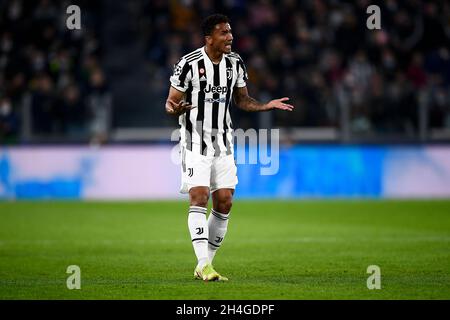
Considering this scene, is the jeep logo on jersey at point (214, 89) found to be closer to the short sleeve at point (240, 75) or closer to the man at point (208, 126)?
the man at point (208, 126)

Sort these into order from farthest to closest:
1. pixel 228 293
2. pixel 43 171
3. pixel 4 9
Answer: pixel 4 9, pixel 43 171, pixel 228 293

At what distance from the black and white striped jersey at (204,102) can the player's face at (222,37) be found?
0.20 metres

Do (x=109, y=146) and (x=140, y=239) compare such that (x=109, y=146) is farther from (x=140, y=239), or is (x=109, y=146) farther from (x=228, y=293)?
(x=228, y=293)

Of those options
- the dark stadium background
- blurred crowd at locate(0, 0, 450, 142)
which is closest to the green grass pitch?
the dark stadium background

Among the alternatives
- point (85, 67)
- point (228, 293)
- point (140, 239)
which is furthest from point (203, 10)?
point (228, 293)

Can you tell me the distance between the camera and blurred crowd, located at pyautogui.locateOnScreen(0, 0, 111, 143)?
19.7 meters

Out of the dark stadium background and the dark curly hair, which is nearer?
the dark curly hair

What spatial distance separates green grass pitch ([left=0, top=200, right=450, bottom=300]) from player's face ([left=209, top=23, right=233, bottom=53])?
2111 millimetres

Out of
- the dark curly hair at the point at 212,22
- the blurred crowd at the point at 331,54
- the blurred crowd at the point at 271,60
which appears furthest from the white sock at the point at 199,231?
the blurred crowd at the point at 331,54

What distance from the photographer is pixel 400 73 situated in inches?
856

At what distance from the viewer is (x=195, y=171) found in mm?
8953

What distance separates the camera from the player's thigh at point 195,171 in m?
8.94

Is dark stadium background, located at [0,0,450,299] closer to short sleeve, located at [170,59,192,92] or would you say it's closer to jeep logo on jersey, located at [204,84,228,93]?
jeep logo on jersey, located at [204,84,228,93]

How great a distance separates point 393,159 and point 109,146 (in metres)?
5.81
